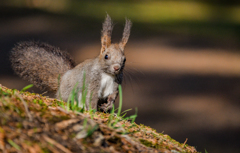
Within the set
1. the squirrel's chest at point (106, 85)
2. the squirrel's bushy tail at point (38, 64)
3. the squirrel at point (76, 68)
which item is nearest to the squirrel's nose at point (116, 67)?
the squirrel at point (76, 68)

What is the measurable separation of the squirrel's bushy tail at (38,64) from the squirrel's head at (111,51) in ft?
2.04

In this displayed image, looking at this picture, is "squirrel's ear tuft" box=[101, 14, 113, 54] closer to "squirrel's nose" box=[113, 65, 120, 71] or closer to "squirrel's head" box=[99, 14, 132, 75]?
"squirrel's head" box=[99, 14, 132, 75]

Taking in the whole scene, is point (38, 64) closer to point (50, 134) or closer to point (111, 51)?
point (111, 51)

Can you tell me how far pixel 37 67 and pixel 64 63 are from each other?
25 cm

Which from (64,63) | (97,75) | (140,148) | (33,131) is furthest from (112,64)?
(33,131)

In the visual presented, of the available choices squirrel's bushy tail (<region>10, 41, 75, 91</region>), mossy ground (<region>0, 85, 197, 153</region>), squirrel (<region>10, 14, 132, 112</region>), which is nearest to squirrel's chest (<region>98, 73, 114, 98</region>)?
squirrel (<region>10, 14, 132, 112</region>)

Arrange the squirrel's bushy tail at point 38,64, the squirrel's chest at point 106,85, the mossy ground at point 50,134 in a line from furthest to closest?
1. the squirrel's bushy tail at point 38,64
2. the squirrel's chest at point 106,85
3. the mossy ground at point 50,134

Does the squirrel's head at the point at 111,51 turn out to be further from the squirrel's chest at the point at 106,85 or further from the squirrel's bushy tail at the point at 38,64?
the squirrel's bushy tail at the point at 38,64

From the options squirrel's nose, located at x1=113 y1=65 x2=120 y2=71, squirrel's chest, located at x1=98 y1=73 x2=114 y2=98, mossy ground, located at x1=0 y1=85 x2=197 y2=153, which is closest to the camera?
mossy ground, located at x1=0 y1=85 x2=197 y2=153

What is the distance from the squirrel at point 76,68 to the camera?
1.72m

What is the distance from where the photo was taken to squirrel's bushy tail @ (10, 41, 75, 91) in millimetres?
2117

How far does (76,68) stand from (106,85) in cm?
38

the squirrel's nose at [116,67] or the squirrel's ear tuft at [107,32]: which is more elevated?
the squirrel's ear tuft at [107,32]

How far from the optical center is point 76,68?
6.83 ft
